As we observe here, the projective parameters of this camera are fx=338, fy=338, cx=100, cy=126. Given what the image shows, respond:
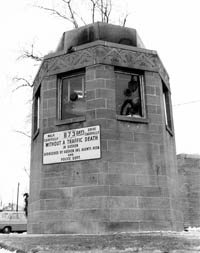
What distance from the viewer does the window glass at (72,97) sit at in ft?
31.8

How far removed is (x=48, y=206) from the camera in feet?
29.3

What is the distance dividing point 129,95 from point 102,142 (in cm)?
178

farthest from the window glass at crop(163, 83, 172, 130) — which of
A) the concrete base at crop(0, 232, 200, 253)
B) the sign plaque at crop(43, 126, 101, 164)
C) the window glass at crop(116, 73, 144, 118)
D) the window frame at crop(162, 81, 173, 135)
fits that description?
the concrete base at crop(0, 232, 200, 253)

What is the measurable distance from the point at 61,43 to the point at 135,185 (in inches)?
205

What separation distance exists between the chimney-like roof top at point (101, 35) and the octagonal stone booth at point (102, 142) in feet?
0.10

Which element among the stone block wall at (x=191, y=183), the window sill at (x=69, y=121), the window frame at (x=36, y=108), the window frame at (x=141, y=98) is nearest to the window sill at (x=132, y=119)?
the window frame at (x=141, y=98)

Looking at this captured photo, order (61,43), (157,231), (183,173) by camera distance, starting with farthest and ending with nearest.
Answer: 1. (183,173)
2. (61,43)
3. (157,231)

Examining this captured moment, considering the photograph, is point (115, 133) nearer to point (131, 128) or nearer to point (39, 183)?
point (131, 128)

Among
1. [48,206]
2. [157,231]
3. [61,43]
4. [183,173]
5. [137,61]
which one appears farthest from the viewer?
[183,173]

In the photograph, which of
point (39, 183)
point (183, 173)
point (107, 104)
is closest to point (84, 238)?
point (39, 183)

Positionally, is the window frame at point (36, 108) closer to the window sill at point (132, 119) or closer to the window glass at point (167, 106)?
the window sill at point (132, 119)

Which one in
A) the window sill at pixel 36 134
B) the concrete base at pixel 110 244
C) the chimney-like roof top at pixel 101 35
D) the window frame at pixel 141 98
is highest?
the chimney-like roof top at pixel 101 35

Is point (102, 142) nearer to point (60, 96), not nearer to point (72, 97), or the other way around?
point (72, 97)

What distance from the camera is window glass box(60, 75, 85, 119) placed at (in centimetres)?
968
